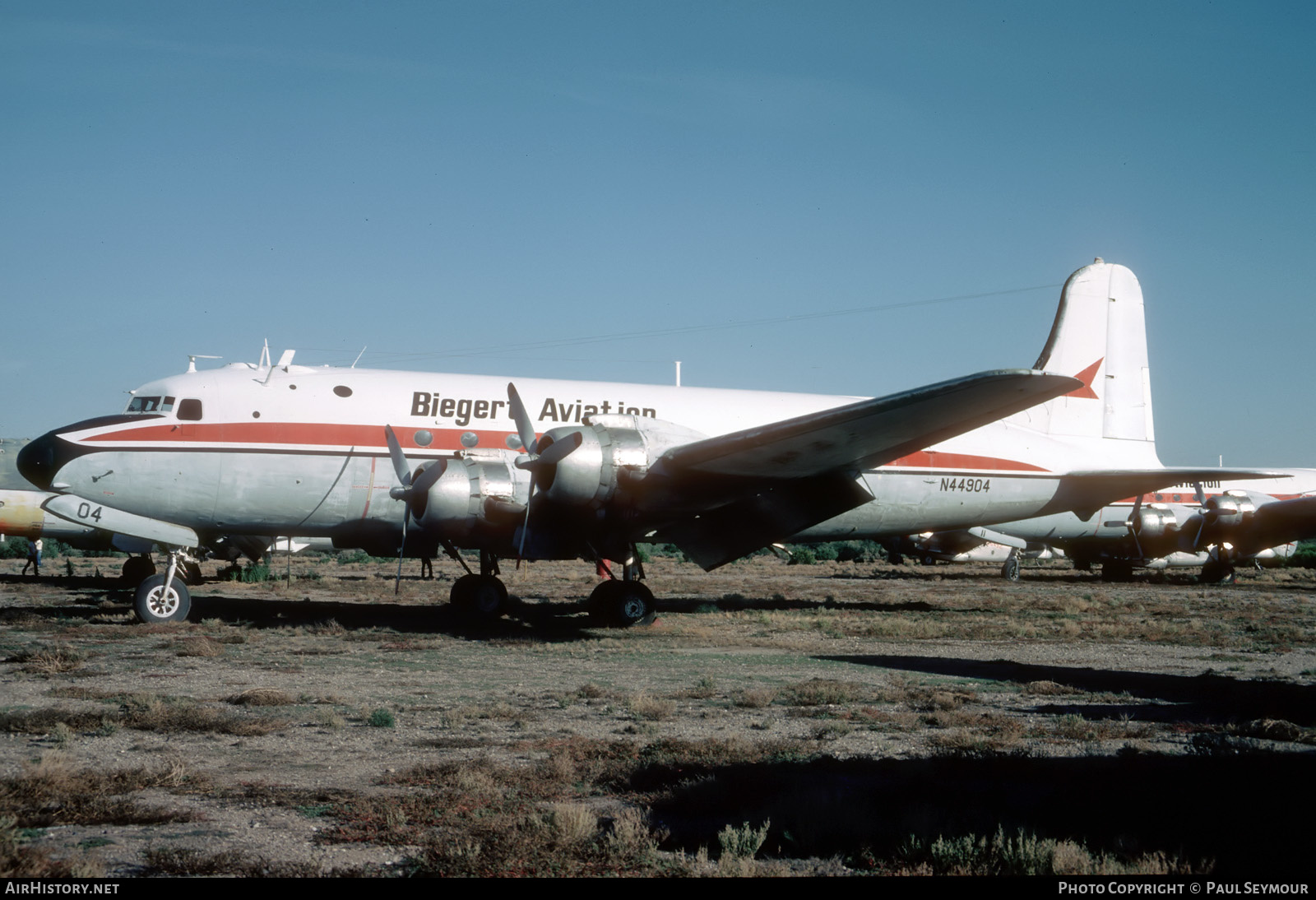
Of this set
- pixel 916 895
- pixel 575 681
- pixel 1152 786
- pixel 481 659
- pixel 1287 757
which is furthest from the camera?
pixel 481 659

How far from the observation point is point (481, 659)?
39.7 feet

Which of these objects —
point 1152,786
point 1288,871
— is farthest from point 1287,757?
point 1288,871

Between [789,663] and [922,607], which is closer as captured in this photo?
[789,663]

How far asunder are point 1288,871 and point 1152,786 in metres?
1.51

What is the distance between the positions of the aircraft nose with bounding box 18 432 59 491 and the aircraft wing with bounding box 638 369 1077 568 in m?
8.71

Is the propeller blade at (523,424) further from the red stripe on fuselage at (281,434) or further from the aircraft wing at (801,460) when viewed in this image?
the aircraft wing at (801,460)

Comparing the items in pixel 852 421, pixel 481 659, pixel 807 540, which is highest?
pixel 852 421

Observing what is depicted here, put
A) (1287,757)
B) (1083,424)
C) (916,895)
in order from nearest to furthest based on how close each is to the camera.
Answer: (916,895), (1287,757), (1083,424)

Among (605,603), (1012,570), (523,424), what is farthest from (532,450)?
(1012,570)

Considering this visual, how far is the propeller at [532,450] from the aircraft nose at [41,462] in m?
6.72

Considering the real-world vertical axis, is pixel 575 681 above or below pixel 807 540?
below

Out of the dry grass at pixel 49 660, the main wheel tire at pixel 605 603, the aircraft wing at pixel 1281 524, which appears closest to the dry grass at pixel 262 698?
the dry grass at pixel 49 660

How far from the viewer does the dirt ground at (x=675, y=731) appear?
5.02 meters

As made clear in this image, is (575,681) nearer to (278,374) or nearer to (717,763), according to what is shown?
(717,763)
